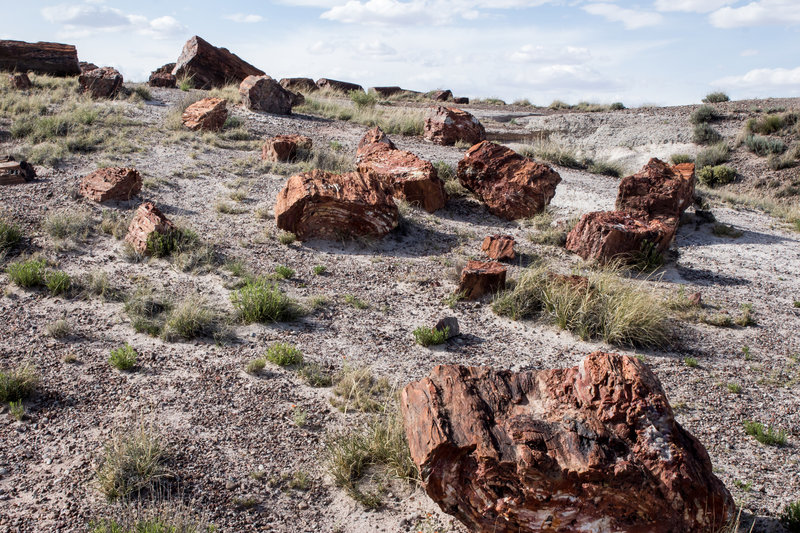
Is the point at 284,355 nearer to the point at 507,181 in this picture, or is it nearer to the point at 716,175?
the point at 507,181

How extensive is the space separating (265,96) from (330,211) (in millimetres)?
8651

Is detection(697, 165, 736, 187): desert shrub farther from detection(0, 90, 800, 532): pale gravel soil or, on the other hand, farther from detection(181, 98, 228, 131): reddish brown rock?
detection(181, 98, 228, 131): reddish brown rock

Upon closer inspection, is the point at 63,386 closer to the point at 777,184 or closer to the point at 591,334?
the point at 591,334

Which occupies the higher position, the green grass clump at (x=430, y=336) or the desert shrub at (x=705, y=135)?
the desert shrub at (x=705, y=135)

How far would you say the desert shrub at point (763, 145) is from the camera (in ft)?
64.0

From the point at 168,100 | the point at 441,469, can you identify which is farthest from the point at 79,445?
the point at 168,100

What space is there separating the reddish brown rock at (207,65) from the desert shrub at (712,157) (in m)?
15.6

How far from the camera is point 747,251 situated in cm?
1012

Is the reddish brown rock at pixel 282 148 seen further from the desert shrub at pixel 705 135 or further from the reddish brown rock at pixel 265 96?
the desert shrub at pixel 705 135

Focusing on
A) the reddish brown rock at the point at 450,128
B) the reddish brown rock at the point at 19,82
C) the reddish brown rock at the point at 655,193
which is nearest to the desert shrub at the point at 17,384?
the reddish brown rock at the point at 655,193

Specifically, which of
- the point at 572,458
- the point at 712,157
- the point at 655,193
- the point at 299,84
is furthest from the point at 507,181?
the point at 299,84

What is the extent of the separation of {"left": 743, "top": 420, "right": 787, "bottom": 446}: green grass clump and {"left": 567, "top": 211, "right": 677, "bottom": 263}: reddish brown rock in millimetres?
3988

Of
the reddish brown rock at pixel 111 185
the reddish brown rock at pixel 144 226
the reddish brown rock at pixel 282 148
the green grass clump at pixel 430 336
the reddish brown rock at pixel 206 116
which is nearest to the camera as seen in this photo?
the green grass clump at pixel 430 336

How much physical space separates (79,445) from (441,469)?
2999 millimetres
